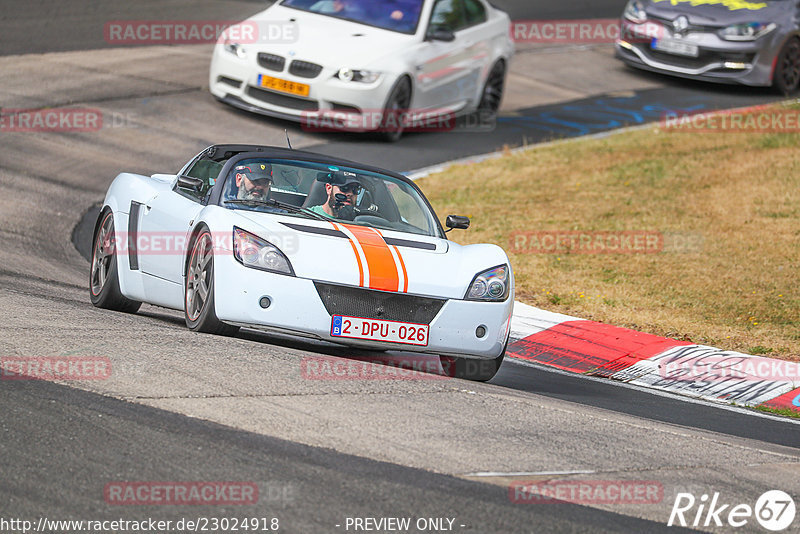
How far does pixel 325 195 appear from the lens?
28.3 feet

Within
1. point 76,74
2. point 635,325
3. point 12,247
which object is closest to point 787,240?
point 635,325

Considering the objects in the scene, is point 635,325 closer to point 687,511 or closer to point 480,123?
point 687,511

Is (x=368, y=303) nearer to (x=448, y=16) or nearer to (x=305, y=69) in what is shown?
(x=305, y=69)

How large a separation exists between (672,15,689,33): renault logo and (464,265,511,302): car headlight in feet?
43.0

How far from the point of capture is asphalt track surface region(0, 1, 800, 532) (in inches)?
200

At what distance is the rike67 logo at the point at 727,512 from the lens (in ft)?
17.7

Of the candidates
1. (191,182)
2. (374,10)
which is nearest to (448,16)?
(374,10)

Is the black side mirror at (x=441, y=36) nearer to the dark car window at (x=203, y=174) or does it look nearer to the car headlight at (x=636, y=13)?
the car headlight at (x=636, y=13)

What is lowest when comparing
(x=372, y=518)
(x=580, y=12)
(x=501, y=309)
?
(x=580, y=12)

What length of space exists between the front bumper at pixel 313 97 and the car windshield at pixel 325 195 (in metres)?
6.53

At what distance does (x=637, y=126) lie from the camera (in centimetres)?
1892

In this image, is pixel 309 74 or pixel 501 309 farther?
pixel 309 74

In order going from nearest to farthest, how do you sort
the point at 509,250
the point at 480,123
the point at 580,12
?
the point at 509,250
the point at 480,123
the point at 580,12

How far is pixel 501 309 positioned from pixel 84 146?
804 centimetres
